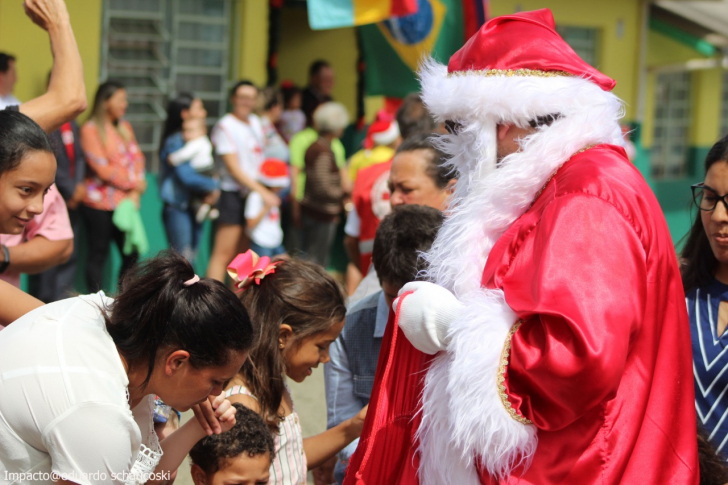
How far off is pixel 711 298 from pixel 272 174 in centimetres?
507

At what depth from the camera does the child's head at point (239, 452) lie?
243 centimetres

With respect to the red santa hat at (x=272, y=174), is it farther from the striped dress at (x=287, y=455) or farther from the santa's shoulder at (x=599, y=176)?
the santa's shoulder at (x=599, y=176)

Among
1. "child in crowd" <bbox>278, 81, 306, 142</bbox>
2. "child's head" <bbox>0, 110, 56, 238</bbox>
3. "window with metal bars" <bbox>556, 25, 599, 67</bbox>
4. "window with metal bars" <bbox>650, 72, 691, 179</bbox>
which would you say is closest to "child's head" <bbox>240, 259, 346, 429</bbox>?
"child's head" <bbox>0, 110, 56, 238</bbox>

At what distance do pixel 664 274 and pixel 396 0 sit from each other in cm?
347

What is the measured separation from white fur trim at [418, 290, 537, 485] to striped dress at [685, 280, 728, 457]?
916 mm

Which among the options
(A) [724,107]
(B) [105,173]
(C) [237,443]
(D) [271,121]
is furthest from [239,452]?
(A) [724,107]

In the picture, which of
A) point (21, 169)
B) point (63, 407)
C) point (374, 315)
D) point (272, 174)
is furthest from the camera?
point (272, 174)

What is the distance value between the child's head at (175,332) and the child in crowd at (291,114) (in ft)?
21.4

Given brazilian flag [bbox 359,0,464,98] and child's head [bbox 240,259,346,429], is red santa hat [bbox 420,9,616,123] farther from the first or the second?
brazilian flag [bbox 359,0,464,98]

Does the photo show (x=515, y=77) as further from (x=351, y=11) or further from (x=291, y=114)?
(x=291, y=114)

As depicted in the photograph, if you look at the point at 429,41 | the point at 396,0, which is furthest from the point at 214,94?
the point at 396,0

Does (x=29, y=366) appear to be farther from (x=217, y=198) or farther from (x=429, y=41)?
(x=217, y=198)

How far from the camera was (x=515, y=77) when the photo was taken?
7.04ft

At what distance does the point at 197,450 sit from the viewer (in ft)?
8.14
